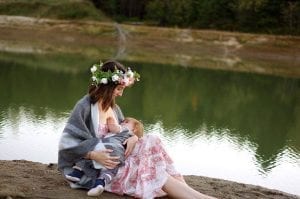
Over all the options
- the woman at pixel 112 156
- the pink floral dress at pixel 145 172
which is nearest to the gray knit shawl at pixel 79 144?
the woman at pixel 112 156

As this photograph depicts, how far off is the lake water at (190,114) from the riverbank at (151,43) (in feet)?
19.8

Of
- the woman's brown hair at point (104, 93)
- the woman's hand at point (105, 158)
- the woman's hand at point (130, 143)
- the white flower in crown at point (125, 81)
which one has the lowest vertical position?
the woman's hand at point (105, 158)

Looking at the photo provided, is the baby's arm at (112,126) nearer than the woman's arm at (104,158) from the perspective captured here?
No

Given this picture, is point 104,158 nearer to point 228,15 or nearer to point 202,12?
point 202,12

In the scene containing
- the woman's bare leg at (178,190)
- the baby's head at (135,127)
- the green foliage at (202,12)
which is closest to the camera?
the woman's bare leg at (178,190)

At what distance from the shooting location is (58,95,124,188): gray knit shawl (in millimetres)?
5430

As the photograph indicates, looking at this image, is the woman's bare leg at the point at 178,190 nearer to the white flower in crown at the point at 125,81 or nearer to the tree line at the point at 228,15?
the white flower in crown at the point at 125,81

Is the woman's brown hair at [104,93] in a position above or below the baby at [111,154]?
above

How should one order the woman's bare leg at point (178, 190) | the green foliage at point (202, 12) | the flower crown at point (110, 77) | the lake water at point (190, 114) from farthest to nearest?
the green foliage at point (202, 12) < the lake water at point (190, 114) < the flower crown at point (110, 77) < the woman's bare leg at point (178, 190)

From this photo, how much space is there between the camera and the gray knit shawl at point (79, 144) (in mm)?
5430

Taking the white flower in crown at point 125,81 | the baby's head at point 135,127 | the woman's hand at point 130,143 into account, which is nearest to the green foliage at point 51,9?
the baby's head at point 135,127

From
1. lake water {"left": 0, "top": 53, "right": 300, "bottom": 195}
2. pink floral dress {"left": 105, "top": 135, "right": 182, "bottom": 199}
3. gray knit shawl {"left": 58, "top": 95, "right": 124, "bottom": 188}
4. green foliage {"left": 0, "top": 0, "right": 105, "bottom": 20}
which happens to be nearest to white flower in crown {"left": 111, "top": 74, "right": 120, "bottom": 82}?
gray knit shawl {"left": 58, "top": 95, "right": 124, "bottom": 188}

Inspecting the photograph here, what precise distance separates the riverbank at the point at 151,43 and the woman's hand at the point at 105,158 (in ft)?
93.6

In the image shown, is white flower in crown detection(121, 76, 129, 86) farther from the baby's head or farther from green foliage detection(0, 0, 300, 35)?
green foliage detection(0, 0, 300, 35)
